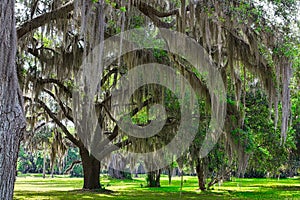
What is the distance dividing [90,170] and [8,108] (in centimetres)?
1249

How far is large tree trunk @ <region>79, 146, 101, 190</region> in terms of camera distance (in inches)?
615

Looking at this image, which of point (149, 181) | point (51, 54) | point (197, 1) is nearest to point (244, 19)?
point (197, 1)

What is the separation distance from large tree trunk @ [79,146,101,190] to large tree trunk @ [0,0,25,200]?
39.9ft

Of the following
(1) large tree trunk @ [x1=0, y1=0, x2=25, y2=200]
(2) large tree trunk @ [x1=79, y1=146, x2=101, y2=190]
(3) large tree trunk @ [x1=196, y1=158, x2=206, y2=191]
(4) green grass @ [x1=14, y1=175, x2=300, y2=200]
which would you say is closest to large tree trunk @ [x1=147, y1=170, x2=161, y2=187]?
(4) green grass @ [x1=14, y1=175, x2=300, y2=200]

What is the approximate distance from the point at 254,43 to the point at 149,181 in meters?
15.1

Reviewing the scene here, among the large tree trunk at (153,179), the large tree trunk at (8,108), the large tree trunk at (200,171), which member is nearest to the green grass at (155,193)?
the large tree trunk at (153,179)

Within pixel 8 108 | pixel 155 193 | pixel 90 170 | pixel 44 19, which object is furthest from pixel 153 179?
pixel 8 108

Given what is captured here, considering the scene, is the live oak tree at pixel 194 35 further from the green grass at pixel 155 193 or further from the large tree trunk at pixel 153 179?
the large tree trunk at pixel 153 179

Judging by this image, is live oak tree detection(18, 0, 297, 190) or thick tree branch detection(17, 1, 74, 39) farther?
thick tree branch detection(17, 1, 74, 39)

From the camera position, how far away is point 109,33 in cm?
848

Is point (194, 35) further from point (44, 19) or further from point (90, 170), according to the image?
point (90, 170)

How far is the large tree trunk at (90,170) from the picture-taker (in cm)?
1562

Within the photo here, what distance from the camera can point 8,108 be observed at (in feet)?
11.6

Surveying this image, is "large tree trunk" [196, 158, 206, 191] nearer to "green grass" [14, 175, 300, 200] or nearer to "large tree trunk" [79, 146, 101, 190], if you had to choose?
"green grass" [14, 175, 300, 200]
